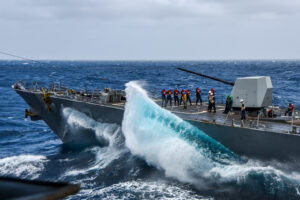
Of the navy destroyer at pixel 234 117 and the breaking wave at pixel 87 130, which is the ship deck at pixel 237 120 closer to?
the navy destroyer at pixel 234 117

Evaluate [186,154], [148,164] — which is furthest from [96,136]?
[186,154]

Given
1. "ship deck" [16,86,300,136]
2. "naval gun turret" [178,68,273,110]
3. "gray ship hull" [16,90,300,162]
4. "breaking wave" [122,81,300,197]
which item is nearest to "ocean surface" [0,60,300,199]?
"breaking wave" [122,81,300,197]

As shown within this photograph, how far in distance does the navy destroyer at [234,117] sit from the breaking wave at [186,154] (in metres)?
0.64

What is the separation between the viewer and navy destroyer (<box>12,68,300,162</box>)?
1758cm

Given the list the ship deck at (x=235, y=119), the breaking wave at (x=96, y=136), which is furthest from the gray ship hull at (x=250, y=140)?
the breaking wave at (x=96, y=136)

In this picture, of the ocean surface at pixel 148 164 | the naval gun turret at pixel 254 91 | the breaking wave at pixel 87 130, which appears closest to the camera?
the ocean surface at pixel 148 164

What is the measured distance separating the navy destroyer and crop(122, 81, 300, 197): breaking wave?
645 millimetres

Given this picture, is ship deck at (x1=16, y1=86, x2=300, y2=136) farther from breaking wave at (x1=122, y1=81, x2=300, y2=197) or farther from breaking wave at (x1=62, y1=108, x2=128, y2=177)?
breaking wave at (x1=62, y1=108, x2=128, y2=177)

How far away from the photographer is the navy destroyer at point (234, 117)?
17.6 metres

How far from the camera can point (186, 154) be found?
20.0 m

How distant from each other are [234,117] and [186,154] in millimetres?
4599

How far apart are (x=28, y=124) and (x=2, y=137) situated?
6.56 m

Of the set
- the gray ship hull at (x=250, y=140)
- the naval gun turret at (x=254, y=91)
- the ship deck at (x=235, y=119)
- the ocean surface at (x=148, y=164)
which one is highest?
the naval gun turret at (x=254, y=91)

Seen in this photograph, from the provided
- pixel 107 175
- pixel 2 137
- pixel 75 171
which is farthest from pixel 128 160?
pixel 2 137
